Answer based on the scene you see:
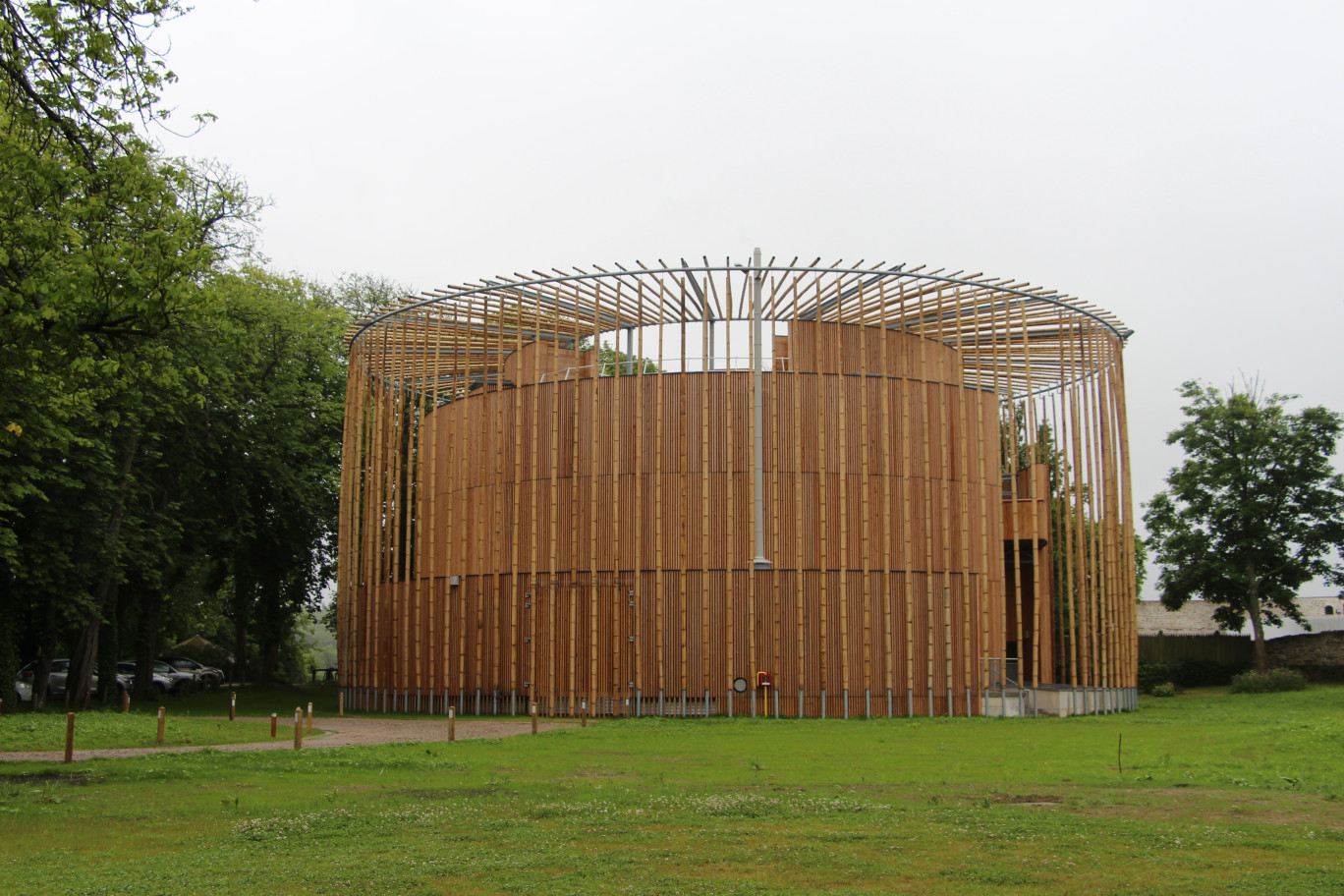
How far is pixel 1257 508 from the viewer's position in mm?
40656

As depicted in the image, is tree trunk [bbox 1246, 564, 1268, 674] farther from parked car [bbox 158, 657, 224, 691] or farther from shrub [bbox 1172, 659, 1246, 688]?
parked car [bbox 158, 657, 224, 691]

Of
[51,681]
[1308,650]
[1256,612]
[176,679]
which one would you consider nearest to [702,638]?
[51,681]

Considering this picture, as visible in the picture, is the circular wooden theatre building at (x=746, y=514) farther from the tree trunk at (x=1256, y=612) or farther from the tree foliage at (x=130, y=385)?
the tree trunk at (x=1256, y=612)

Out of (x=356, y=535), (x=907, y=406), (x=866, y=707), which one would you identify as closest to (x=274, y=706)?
(x=356, y=535)

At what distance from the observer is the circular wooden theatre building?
26.0 meters

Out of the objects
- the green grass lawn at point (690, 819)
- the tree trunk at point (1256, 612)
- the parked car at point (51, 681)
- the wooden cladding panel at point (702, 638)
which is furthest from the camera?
the tree trunk at point (1256, 612)

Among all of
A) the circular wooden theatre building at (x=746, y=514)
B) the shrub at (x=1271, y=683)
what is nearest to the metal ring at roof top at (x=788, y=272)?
the circular wooden theatre building at (x=746, y=514)

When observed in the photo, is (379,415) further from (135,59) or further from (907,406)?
(135,59)

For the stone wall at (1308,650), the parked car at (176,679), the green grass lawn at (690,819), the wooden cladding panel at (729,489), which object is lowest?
the parked car at (176,679)

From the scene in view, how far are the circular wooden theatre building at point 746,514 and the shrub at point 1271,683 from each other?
9900 millimetres

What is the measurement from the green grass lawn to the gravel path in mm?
1424

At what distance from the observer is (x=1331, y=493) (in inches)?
1610

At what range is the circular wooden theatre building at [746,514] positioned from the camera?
85.2 feet

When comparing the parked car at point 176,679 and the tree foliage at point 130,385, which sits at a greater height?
the tree foliage at point 130,385
